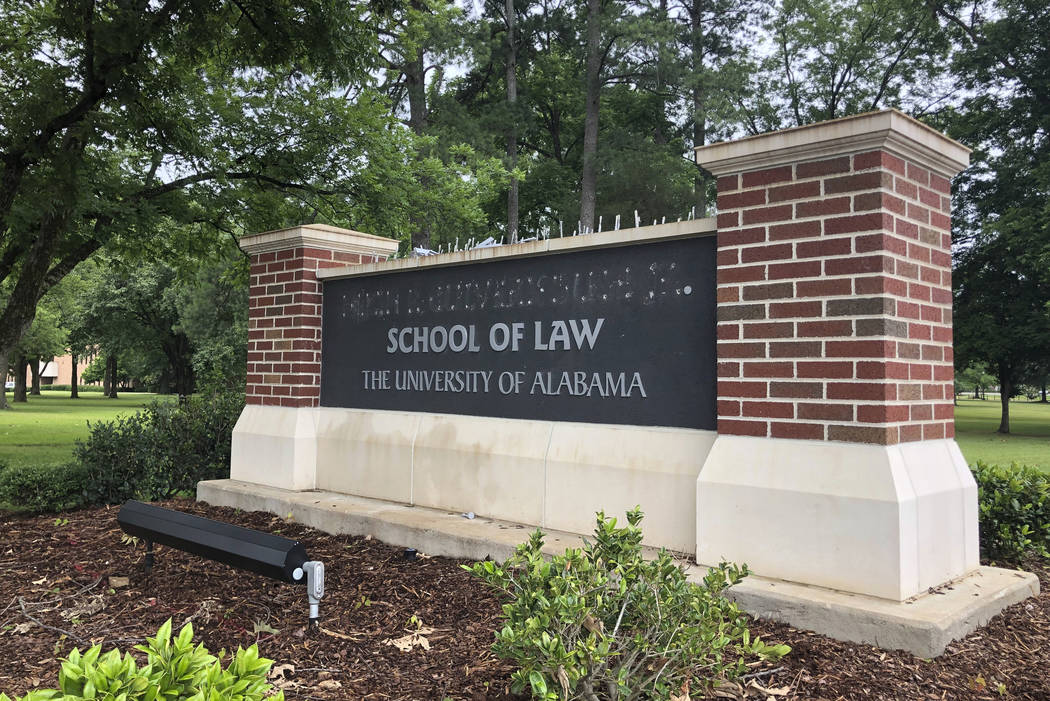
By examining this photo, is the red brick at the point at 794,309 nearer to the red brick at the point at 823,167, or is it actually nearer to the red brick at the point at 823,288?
the red brick at the point at 823,288

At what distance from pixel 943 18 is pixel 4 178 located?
29.3 metres

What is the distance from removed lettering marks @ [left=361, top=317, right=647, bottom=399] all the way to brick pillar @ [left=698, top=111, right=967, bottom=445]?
0.90 meters

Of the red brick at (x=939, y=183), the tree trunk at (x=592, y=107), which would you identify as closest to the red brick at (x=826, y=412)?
the red brick at (x=939, y=183)

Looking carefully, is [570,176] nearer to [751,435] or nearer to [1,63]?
[1,63]

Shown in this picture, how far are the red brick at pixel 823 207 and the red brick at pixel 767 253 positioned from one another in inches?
7.0

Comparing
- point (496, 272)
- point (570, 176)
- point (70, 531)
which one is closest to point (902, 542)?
point (496, 272)

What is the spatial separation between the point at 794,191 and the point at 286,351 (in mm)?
4796

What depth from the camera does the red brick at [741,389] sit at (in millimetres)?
3988

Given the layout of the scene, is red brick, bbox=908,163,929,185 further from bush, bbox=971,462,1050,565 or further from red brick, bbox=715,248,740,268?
bush, bbox=971,462,1050,565

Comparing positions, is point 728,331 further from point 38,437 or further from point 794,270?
point 38,437

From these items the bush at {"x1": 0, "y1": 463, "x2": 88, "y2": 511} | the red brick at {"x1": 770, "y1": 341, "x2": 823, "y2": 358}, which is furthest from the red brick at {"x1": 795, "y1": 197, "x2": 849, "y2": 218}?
the bush at {"x1": 0, "y1": 463, "x2": 88, "y2": 511}

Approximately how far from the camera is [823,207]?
12.5ft

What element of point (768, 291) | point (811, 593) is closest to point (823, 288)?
point (768, 291)

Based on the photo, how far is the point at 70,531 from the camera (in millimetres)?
5891
